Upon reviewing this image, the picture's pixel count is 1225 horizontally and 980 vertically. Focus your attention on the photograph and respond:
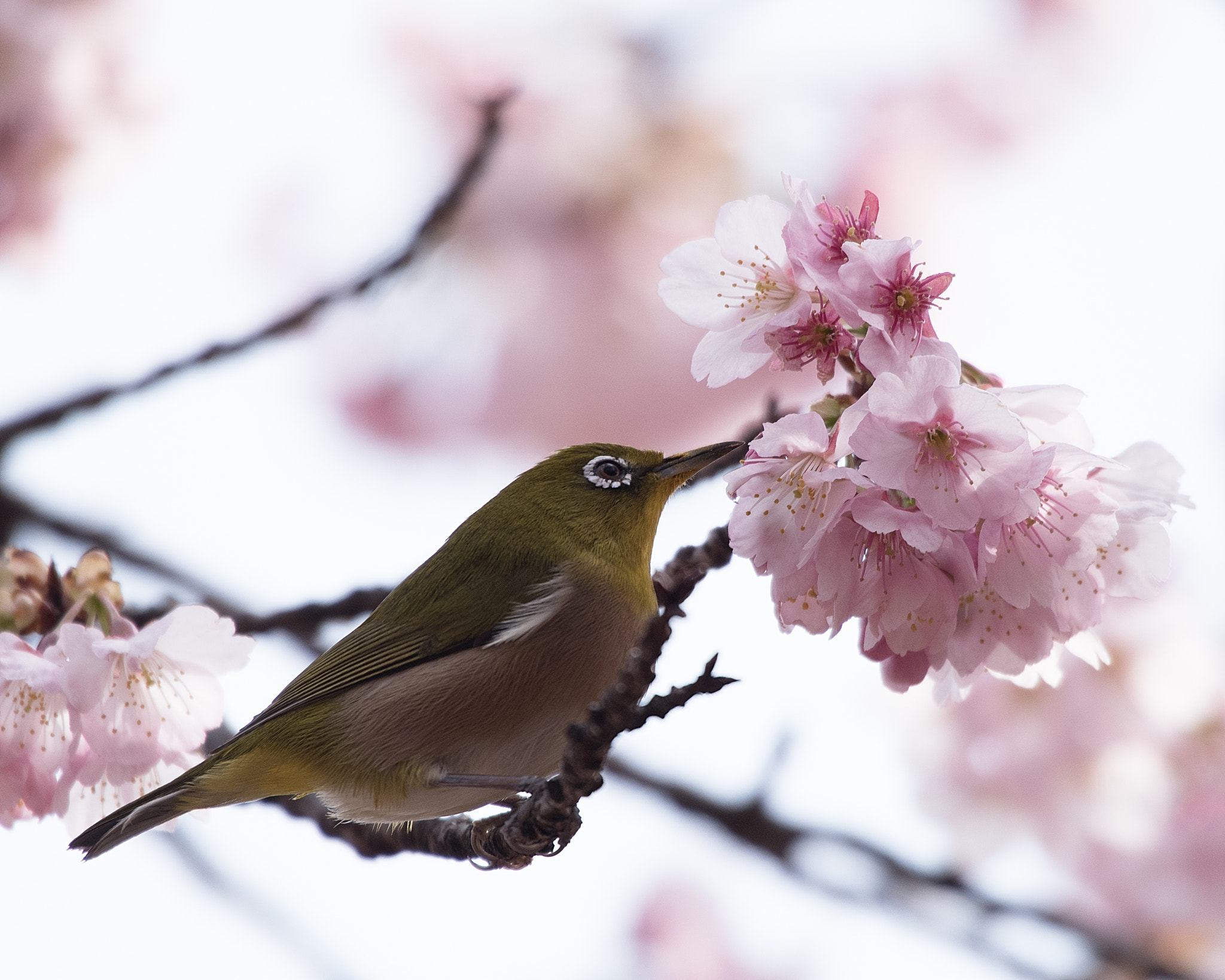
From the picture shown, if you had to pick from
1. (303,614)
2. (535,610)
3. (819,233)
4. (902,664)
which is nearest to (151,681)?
(303,614)

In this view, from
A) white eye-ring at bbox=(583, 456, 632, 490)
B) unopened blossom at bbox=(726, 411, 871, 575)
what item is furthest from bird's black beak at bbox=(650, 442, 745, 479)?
unopened blossom at bbox=(726, 411, 871, 575)

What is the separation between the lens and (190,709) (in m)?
2.48

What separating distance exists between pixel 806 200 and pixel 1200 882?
4337 millimetres

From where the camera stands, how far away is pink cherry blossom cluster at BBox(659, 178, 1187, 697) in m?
1.70

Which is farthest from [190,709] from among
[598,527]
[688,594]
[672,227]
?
[672,227]

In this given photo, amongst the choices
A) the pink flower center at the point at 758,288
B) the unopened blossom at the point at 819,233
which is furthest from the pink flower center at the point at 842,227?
the pink flower center at the point at 758,288

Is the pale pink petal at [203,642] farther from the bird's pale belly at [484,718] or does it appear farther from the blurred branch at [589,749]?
the blurred branch at [589,749]

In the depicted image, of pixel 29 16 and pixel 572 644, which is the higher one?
pixel 29 16

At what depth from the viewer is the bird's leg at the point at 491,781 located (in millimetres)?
2461

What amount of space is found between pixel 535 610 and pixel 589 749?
1.00 meters

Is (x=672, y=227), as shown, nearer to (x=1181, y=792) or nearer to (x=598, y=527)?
(x=598, y=527)

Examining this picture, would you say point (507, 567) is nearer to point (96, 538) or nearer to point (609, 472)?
point (609, 472)

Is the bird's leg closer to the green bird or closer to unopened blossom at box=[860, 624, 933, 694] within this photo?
the green bird

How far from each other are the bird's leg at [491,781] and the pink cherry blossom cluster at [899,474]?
77 centimetres
